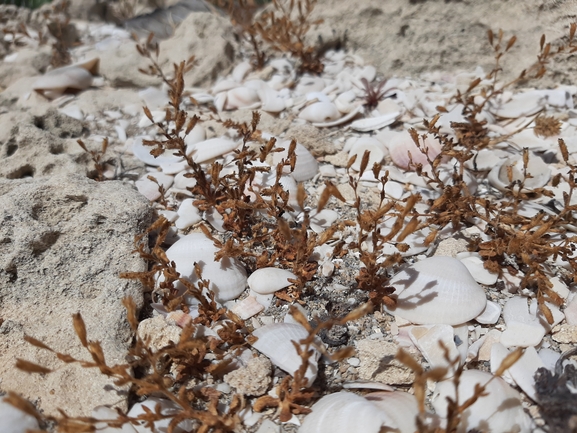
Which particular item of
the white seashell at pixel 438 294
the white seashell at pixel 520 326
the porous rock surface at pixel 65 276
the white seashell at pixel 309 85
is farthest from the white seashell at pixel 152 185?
Result: the white seashell at pixel 520 326

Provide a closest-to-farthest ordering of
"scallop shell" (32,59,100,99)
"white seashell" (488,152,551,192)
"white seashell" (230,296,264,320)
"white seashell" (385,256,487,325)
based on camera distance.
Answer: "white seashell" (385,256,487,325) < "white seashell" (230,296,264,320) < "white seashell" (488,152,551,192) < "scallop shell" (32,59,100,99)

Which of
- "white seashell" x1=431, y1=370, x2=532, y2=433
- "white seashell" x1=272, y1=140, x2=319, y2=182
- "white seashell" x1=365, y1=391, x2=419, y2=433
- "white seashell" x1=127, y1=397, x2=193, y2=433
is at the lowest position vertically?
"white seashell" x1=127, y1=397, x2=193, y2=433

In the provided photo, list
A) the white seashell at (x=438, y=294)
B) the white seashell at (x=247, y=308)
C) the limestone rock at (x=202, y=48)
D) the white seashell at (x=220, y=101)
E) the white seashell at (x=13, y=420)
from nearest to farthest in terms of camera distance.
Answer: the white seashell at (x=13, y=420), the white seashell at (x=438, y=294), the white seashell at (x=247, y=308), the white seashell at (x=220, y=101), the limestone rock at (x=202, y=48)

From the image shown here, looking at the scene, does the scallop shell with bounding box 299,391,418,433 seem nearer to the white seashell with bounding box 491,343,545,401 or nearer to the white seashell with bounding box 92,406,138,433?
the white seashell with bounding box 491,343,545,401

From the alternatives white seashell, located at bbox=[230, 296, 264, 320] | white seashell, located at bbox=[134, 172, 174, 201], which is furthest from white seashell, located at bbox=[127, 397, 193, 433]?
white seashell, located at bbox=[134, 172, 174, 201]

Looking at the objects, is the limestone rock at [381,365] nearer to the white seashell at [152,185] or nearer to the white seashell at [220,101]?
the white seashell at [152,185]

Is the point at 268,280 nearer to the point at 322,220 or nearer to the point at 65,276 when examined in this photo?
the point at 322,220
